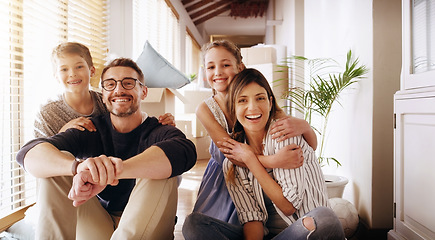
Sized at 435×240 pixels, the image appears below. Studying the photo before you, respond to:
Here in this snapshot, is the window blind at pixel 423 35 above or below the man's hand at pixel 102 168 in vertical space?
above

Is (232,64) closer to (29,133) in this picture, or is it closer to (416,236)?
(416,236)

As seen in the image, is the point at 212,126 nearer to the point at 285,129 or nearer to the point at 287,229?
the point at 285,129

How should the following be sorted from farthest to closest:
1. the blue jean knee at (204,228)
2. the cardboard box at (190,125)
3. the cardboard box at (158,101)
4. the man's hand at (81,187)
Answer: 1. the cardboard box at (190,125)
2. the cardboard box at (158,101)
3. the blue jean knee at (204,228)
4. the man's hand at (81,187)

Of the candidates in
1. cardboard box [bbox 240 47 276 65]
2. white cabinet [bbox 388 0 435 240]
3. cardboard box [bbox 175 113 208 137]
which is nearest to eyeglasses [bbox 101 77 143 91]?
white cabinet [bbox 388 0 435 240]

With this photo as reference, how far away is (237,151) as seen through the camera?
1.45m

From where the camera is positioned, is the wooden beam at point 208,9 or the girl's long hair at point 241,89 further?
the wooden beam at point 208,9

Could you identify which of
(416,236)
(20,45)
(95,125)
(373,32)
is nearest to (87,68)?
(95,125)

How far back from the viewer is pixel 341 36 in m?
2.56

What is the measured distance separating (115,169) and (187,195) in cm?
176

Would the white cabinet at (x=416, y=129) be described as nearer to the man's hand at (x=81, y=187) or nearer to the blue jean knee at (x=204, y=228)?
the blue jean knee at (x=204, y=228)

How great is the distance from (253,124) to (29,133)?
4.54ft

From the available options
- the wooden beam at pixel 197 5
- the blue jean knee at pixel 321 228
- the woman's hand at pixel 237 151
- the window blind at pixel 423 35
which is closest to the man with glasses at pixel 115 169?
the woman's hand at pixel 237 151

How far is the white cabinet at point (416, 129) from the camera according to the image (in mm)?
1369

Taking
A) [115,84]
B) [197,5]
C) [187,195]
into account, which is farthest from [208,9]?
[115,84]
